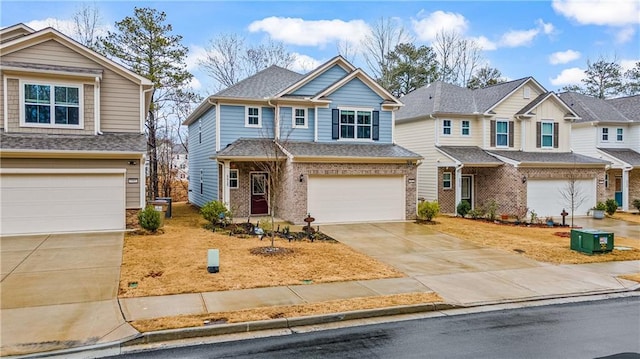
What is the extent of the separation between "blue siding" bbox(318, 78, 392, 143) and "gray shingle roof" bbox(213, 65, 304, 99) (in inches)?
105

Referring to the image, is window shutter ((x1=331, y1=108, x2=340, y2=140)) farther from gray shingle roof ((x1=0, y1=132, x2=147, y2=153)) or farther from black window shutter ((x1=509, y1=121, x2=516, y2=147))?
black window shutter ((x1=509, y1=121, x2=516, y2=147))

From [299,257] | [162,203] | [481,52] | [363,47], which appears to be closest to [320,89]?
[162,203]

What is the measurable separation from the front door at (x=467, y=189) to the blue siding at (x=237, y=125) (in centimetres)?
1195

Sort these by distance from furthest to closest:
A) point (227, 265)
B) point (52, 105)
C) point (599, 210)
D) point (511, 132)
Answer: point (511, 132) → point (599, 210) → point (52, 105) → point (227, 265)

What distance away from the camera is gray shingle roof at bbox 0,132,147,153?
1448 centimetres

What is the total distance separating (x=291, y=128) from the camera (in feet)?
67.3

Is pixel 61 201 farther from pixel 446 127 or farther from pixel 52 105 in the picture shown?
pixel 446 127

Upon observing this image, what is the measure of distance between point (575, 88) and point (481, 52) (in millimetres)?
15335

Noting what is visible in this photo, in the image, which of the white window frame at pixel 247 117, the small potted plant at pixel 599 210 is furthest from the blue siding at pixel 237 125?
the small potted plant at pixel 599 210

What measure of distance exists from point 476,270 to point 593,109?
82.0ft

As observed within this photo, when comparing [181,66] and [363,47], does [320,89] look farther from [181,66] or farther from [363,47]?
[363,47]

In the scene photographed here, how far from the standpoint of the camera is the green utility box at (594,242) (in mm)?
13594

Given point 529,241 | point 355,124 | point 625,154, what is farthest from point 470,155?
point 625,154

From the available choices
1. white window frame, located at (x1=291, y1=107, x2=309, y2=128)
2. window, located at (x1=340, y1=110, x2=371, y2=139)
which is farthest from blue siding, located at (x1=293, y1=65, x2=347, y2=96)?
window, located at (x1=340, y1=110, x2=371, y2=139)
